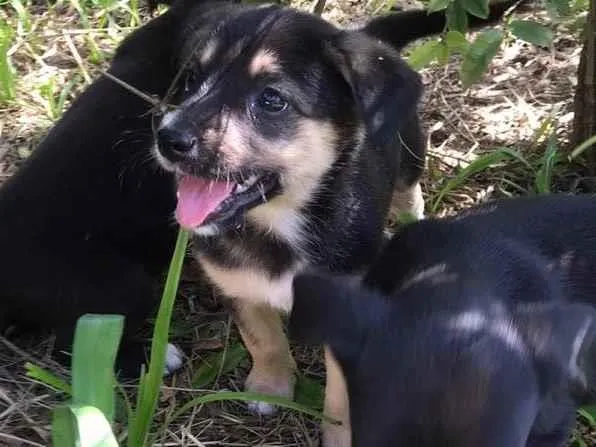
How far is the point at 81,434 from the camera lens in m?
2.38

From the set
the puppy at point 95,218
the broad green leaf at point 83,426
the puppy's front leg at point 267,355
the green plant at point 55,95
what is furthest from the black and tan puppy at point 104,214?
the broad green leaf at point 83,426

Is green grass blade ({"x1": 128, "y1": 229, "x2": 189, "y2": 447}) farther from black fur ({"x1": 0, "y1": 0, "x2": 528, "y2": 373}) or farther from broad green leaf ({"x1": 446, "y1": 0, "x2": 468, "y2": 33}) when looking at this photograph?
broad green leaf ({"x1": 446, "y1": 0, "x2": 468, "y2": 33})

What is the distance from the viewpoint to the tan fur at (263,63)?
3113mm

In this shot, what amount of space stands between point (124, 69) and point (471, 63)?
1341mm

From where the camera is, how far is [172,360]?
3.78 meters

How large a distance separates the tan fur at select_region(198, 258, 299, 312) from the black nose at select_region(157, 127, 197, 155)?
582 mm

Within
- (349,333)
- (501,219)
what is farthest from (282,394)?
(349,333)

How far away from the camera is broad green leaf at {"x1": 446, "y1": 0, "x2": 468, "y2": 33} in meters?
3.30

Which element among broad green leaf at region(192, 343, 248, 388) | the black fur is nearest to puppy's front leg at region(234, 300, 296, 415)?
broad green leaf at region(192, 343, 248, 388)

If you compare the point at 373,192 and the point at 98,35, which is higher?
the point at 373,192

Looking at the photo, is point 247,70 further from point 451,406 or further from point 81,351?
point 451,406

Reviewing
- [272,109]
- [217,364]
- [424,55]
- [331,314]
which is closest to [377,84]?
[272,109]

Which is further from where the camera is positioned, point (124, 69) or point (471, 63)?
point (124, 69)

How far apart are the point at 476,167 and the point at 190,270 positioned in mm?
1306
